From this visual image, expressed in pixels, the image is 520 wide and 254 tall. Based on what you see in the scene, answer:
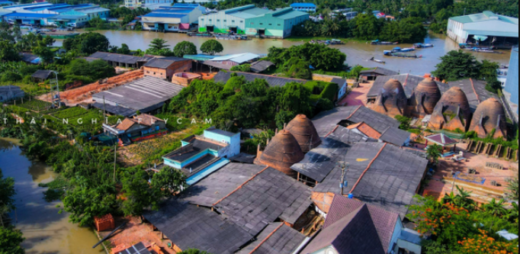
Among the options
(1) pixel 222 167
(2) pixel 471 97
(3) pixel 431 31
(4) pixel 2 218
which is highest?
(3) pixel 431 31

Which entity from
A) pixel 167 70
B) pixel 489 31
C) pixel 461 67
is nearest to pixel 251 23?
pixel 167 70

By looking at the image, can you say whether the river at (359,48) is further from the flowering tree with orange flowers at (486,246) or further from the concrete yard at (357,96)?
the flowering tree with orange flowers at (486,246)

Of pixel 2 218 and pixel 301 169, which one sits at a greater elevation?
pixel 301 169

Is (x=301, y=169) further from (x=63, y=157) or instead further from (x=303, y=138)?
(x=63, y=157)

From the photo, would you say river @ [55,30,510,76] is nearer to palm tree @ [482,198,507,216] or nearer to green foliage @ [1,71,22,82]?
green foliage @ [1,71,22,82]

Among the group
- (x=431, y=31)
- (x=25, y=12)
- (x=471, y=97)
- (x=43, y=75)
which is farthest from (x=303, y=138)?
(x=25, y=12)

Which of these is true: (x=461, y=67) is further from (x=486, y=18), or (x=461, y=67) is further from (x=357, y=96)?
(x=486, y=18)
